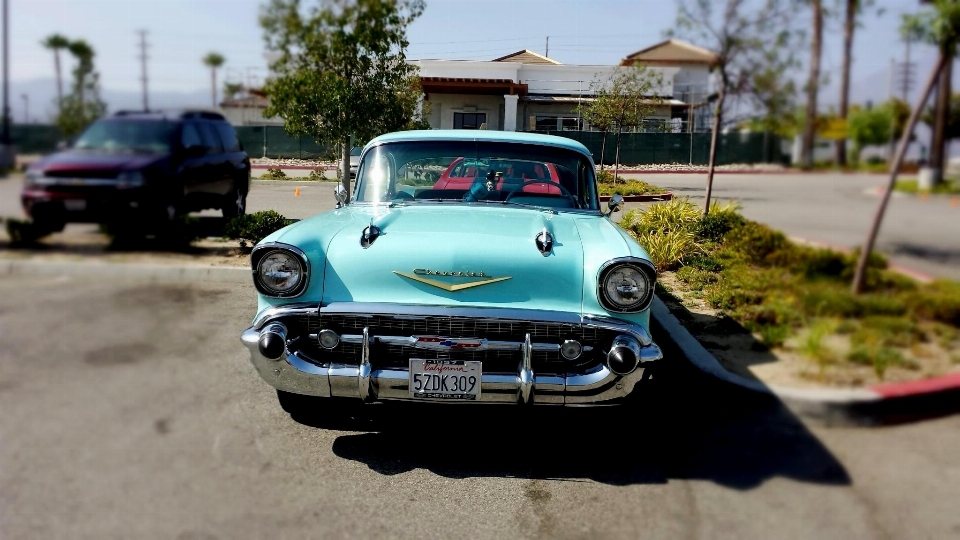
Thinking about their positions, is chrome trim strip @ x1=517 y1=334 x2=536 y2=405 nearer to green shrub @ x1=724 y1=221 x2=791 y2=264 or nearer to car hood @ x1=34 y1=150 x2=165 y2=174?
car hood @ x1=34 y1=150 x2=165 y2=174

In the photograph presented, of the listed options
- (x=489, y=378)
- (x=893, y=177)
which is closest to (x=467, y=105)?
(x=489, y=378)

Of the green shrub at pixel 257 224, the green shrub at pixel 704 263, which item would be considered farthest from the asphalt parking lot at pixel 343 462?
the green shrub at pixel 704 263

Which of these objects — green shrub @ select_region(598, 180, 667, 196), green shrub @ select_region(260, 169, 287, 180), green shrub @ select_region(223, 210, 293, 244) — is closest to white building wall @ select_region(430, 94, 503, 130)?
green shrub @ select_region(260, 169, 287, 180)

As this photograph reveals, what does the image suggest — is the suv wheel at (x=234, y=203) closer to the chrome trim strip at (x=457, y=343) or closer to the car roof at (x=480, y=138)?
the car roof at (x=480, y=138)

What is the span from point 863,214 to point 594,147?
2816mm

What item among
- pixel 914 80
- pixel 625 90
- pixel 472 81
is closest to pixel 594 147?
pixel 625 90

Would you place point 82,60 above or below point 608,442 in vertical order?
above

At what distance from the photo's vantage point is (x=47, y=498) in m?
2.63

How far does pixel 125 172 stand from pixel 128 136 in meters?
0.16

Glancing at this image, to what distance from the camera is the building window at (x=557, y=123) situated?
235 inches

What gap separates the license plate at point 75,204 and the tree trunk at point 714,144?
14.2 feet

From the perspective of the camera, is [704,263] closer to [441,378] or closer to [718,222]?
[718,222]

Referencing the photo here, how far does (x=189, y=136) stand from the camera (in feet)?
10.2

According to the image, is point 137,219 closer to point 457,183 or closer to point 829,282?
point 457,183
